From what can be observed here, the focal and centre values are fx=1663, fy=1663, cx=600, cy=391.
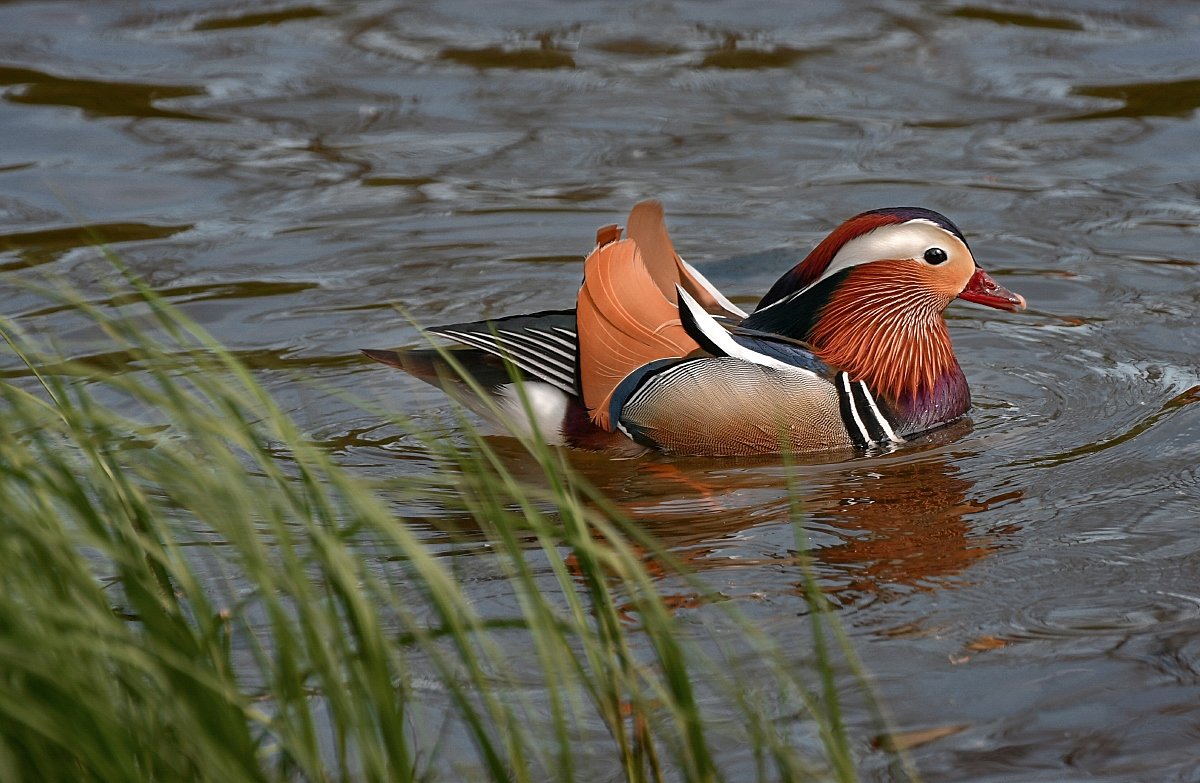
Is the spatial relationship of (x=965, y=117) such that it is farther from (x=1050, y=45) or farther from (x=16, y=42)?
(x=16, y=42)

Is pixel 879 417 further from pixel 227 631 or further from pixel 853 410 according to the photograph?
pixel 227 631

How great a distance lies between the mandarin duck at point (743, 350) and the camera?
5.52m

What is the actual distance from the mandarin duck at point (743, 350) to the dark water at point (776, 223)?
0.16 metres

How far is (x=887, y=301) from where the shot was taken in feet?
19.8

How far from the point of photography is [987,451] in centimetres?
566

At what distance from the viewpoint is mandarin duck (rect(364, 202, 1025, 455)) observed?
552cm

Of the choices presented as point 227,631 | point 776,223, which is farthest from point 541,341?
point 227,631

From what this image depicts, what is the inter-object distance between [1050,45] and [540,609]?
878 centimetres

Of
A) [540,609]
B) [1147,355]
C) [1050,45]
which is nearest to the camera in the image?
[540,609]

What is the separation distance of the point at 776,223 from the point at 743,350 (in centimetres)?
263

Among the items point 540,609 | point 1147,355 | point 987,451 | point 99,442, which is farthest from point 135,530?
point 1147,355

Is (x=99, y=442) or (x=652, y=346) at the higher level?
(x=99, y=442)

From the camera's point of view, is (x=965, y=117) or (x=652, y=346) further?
(x=965, y=117)

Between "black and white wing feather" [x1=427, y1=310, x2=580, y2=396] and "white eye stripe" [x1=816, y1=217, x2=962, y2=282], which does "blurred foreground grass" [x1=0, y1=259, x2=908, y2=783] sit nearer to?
"black and white wing feather" [x1=427, y1=310, x2=580, y2=396]
